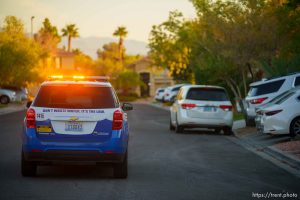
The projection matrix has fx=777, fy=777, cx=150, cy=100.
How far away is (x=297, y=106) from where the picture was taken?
2106 cm

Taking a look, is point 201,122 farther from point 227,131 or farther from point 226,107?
point 227,131

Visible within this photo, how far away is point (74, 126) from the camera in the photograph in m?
12.3

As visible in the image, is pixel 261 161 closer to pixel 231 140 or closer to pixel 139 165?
pixel 139 165

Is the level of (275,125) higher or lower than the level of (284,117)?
lower

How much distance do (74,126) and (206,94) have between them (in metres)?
14.0


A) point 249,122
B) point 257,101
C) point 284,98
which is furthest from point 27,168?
point 249,122

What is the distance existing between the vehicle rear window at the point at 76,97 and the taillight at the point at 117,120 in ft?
0.56

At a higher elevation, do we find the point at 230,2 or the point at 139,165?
the point at 230,2

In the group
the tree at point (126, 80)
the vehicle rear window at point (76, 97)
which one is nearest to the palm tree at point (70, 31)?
the tree at point (126, 80)

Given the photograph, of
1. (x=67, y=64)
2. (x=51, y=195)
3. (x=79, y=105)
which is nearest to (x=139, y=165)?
(x=79, y=105)

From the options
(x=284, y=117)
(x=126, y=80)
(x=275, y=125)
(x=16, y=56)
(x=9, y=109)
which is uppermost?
(x=16, y=56)

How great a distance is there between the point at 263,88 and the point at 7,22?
48.0m

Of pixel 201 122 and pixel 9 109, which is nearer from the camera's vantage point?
pixel 201 122

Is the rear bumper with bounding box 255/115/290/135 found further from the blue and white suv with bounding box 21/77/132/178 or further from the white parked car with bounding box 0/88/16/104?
the white parked car with bounding box 0/88/16/104
